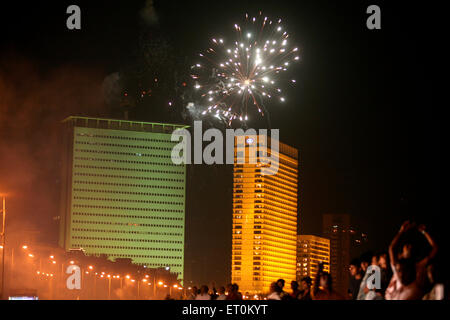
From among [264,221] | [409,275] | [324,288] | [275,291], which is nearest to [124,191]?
[264,221]

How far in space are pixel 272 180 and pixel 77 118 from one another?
150 feet

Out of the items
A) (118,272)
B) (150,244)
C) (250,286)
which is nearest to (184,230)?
(150,244)

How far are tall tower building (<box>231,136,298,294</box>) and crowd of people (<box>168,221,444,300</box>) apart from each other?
510 feet

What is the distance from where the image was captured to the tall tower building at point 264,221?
566 ft

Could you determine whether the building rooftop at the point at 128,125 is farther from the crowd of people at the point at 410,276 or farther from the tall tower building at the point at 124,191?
the crowd of people at the point at 410,276

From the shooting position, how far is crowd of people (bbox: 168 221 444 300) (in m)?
10.1

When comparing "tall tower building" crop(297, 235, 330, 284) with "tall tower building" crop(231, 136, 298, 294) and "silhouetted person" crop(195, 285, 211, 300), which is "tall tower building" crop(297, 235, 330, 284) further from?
"silhouetted person" crop(195, 285, 211, 300)

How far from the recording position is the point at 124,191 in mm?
169250

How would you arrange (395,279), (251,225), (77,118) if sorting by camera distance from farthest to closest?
1. (251,225)
2. (77,118)
3. (395,279)

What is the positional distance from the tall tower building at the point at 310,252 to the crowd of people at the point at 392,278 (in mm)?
166496

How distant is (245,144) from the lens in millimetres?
182625

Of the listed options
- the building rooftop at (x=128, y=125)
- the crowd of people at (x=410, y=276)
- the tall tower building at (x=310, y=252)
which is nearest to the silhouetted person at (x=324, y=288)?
the crowd of people at (x=410, y=276)

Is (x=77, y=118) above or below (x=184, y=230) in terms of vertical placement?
above
